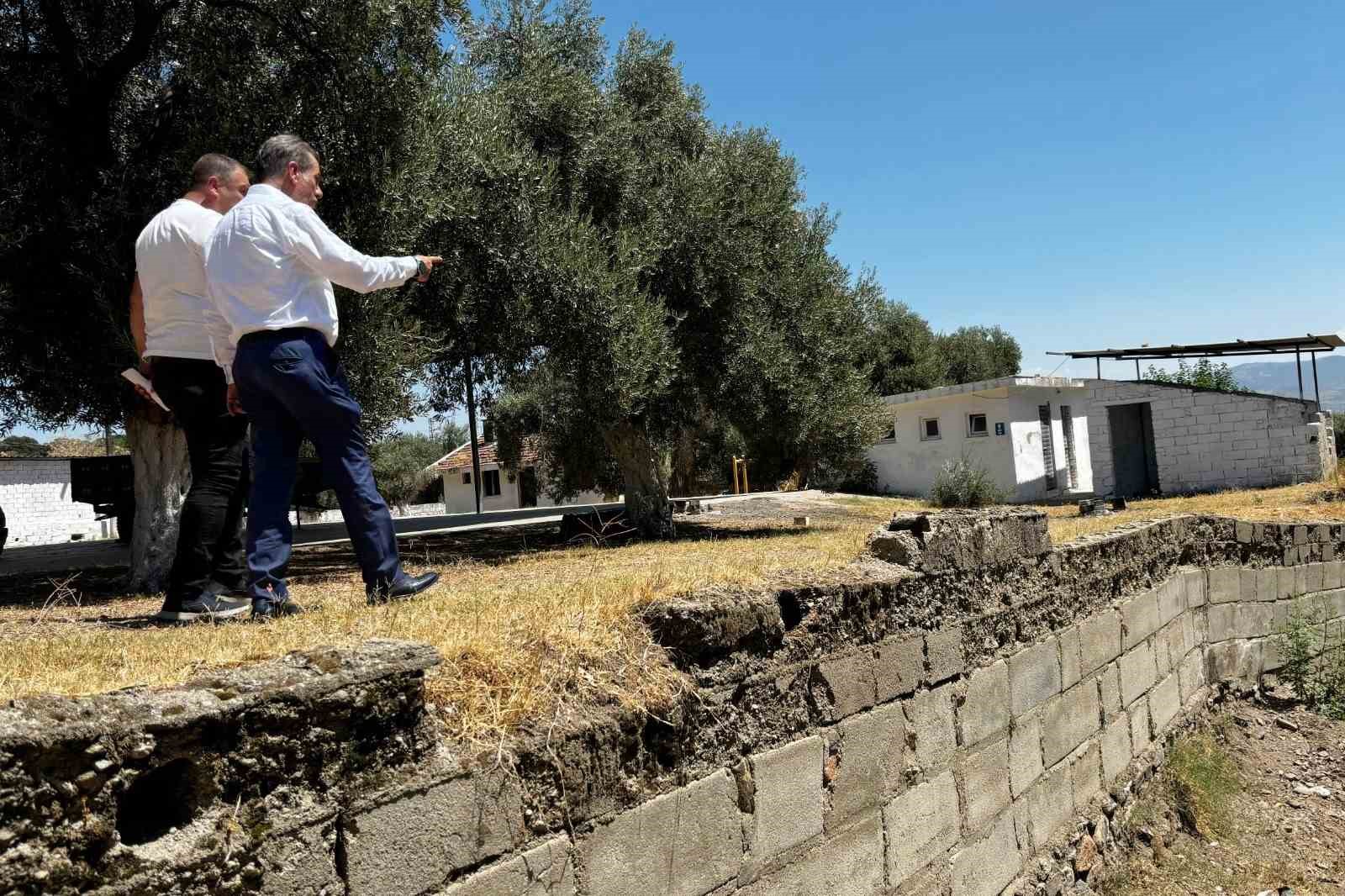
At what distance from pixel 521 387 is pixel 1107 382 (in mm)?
17751

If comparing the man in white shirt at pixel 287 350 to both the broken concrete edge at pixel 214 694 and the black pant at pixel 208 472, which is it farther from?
the broken concrete edge at pixel 214 694

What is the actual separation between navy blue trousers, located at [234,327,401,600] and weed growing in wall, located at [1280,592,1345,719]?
11.5m

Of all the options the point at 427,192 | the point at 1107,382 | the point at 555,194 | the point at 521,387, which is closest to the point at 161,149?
the point at 427,192

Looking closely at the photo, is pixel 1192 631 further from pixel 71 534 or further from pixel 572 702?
pixel 71 534

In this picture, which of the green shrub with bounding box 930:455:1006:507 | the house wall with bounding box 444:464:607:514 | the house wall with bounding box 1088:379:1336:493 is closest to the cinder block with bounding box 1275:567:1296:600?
the green shrub with bounding box 930:455:1006:507

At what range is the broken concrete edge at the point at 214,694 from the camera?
2039 mm

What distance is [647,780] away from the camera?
3.57 m

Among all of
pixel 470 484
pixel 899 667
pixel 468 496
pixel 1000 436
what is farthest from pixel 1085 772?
pixel 468 496

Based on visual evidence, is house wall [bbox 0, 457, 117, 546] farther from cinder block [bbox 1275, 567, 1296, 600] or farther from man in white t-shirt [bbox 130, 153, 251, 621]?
cinder block [bbox 1275, 567, 1296, 600]

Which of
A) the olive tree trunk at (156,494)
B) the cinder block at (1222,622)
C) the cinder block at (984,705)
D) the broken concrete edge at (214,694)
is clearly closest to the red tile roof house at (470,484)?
the cinder block at (1222,622)

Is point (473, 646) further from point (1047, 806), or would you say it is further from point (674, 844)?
point (1047, 806)

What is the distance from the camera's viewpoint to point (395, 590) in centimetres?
440

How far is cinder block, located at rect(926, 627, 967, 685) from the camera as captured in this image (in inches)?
213

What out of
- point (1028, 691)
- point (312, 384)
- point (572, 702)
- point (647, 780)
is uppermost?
point (312, 384)
